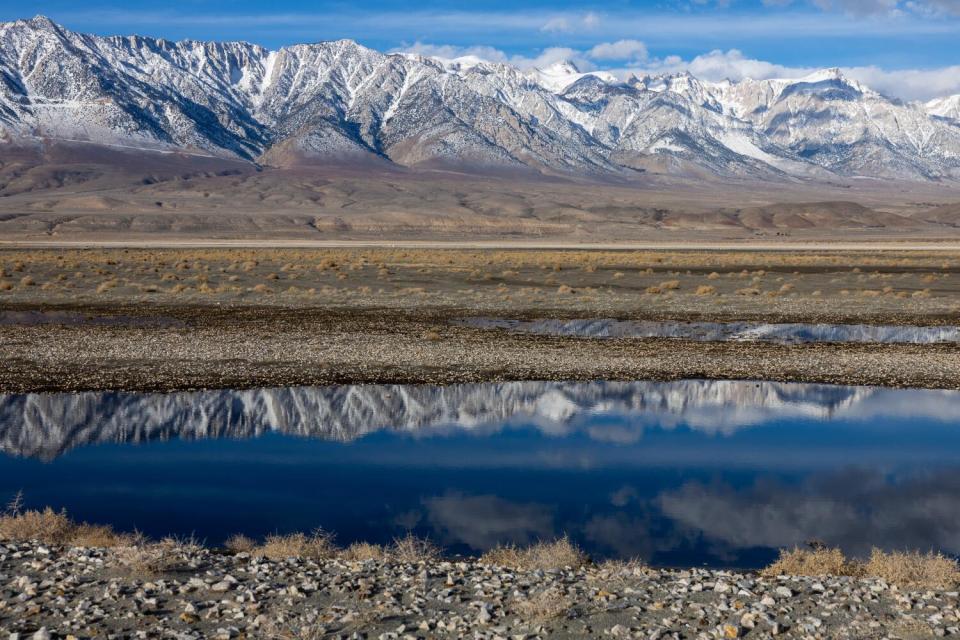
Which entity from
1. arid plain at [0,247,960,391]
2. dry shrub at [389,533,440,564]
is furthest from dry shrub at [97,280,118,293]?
dry shrub at [389,533,440,564]

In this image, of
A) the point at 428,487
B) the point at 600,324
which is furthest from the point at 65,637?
the point at 600,324

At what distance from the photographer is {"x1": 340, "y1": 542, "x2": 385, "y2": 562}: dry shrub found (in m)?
12.1

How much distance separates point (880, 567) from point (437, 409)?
40.4 ft

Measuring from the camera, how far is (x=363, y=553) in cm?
1209

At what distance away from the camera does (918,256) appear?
8956cm

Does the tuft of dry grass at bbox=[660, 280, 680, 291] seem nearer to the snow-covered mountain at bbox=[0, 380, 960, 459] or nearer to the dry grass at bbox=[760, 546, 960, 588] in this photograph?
the snow-covered mountain at bbox=[0, 380, 960, 459]

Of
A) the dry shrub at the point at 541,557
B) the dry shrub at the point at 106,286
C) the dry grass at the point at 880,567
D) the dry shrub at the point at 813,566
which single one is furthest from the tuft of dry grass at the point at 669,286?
the dry shrub at the point at 541,557

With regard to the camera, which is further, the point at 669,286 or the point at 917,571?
the point at 669,286

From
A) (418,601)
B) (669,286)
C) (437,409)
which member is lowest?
(669,286)

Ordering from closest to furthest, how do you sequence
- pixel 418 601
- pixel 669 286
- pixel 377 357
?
pixel 418 601 → pixel 377 357 → pixel 669 286

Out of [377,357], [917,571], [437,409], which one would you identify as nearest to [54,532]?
[917,571]

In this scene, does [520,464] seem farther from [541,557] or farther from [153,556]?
[153,556]

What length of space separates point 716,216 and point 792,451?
176m

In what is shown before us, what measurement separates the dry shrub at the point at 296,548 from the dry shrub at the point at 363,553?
183mm
